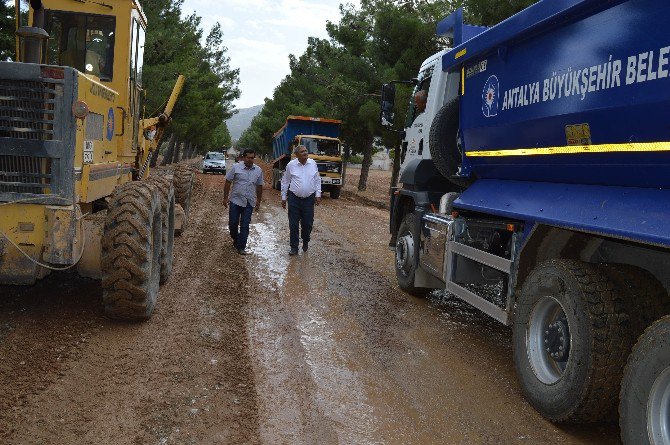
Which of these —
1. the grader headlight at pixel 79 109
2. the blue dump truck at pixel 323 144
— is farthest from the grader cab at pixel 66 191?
the blue dump truck at pixel 323 144

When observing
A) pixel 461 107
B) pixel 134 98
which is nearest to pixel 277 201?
pixel 134 98

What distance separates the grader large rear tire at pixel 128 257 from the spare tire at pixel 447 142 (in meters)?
3.03

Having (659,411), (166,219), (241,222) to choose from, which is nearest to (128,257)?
(166,219)

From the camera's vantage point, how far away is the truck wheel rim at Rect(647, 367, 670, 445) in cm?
301

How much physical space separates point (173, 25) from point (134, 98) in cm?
2275

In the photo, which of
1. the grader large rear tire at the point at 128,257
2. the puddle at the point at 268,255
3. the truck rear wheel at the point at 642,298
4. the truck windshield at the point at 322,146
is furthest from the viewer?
the truck windshield at the point at 322,146

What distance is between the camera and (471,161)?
5.86 metres

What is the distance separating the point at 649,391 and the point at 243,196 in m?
7.52

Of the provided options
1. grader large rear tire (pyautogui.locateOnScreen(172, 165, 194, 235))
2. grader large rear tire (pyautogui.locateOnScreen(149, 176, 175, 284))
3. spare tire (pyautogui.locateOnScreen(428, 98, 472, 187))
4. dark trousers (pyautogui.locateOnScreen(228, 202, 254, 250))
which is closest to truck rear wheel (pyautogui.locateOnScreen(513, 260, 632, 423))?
spare tire (pyautogui.locateOnScreen(428, 98, 472, 187))

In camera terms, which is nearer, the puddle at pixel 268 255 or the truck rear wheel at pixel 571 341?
the truck rear wheel at pixel 571 341

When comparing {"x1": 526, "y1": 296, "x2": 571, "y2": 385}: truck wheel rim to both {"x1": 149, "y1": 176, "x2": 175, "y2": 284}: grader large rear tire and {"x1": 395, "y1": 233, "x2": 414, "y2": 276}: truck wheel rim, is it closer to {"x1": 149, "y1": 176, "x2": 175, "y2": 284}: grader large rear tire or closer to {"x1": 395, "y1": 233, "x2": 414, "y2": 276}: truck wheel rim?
{"x1": 395, "y1": 233, "x2": 414, "y2": 276}: truck wheel rim

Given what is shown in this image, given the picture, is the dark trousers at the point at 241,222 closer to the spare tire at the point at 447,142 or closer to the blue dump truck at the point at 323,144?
the spare tire at the point at 447,142

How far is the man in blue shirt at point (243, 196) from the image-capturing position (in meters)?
9.77

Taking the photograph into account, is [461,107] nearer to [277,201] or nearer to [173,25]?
[277,201]
